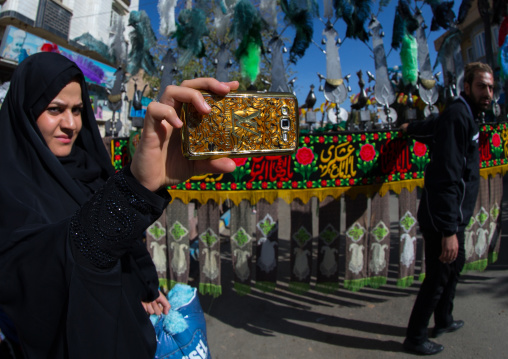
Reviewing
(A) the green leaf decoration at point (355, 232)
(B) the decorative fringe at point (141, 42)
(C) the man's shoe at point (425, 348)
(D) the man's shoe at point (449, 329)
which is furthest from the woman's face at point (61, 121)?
(D) the man's shoe at point (449, 329)

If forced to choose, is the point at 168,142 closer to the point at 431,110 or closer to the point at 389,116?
the point at 389,116

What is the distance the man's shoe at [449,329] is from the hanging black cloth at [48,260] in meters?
2.34

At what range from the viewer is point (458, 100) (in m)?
2.16

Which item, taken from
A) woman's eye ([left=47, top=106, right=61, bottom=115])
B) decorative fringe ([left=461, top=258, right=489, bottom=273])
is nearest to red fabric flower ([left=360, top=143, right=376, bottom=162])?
decorative fringe ([left=461, top=258, right=489, bottom=273])

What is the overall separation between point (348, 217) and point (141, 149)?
7.56 ft

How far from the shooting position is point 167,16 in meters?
3.11

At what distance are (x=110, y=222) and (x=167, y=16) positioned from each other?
302cm

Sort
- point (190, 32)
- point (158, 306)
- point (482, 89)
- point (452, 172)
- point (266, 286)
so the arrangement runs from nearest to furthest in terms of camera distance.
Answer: point (158, 306)
point (452, 172)
point (482, 89)
point (266, 286)
point (190, 32)

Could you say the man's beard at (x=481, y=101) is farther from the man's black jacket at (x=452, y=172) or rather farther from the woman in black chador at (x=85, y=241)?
the woman in black chador at (x=85, y=241)

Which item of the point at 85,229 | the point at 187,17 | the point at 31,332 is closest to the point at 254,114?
the point at 85,229

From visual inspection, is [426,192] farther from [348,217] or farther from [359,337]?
[359,337]

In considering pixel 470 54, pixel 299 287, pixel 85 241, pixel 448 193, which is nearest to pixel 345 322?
pixel 299 287

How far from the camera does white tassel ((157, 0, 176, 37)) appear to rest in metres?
3.07

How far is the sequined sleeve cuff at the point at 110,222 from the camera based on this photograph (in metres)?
0.68
